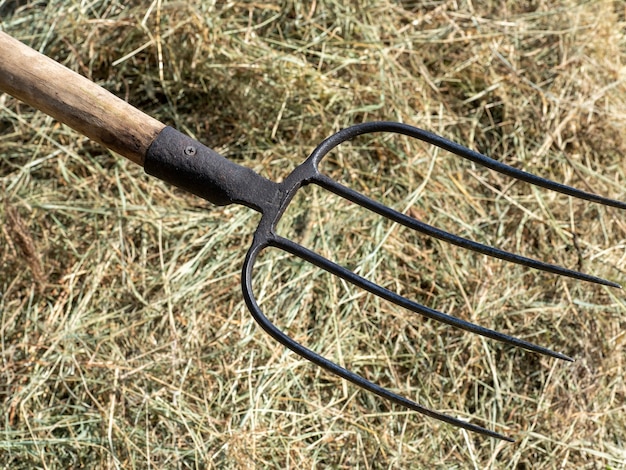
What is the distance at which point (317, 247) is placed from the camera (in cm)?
186

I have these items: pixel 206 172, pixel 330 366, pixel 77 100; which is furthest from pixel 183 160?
pixel 330 366

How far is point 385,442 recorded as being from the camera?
1.60 metres

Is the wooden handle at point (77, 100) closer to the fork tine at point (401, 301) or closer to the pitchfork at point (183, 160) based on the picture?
the pitchfork at point (183, 160)

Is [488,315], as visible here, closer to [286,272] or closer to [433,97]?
[286,272]

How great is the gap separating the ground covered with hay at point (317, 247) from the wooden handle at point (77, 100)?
63 cm

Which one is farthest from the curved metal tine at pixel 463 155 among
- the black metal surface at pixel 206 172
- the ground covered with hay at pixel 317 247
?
the ground covered with hay at pixel 317 247

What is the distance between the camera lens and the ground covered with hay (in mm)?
1623

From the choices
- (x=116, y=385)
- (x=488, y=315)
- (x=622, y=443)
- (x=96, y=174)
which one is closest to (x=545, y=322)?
(x=488, y=315)

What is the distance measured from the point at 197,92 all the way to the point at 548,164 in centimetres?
95

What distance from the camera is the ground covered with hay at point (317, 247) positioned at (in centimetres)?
162

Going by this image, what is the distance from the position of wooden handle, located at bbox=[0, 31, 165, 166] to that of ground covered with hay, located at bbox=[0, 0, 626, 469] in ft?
2.06

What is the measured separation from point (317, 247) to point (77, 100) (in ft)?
2.60

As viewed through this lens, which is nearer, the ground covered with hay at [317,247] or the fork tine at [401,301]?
the fork tine at [401,301]

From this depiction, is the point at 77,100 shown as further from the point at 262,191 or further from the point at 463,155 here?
the point at 463,155
